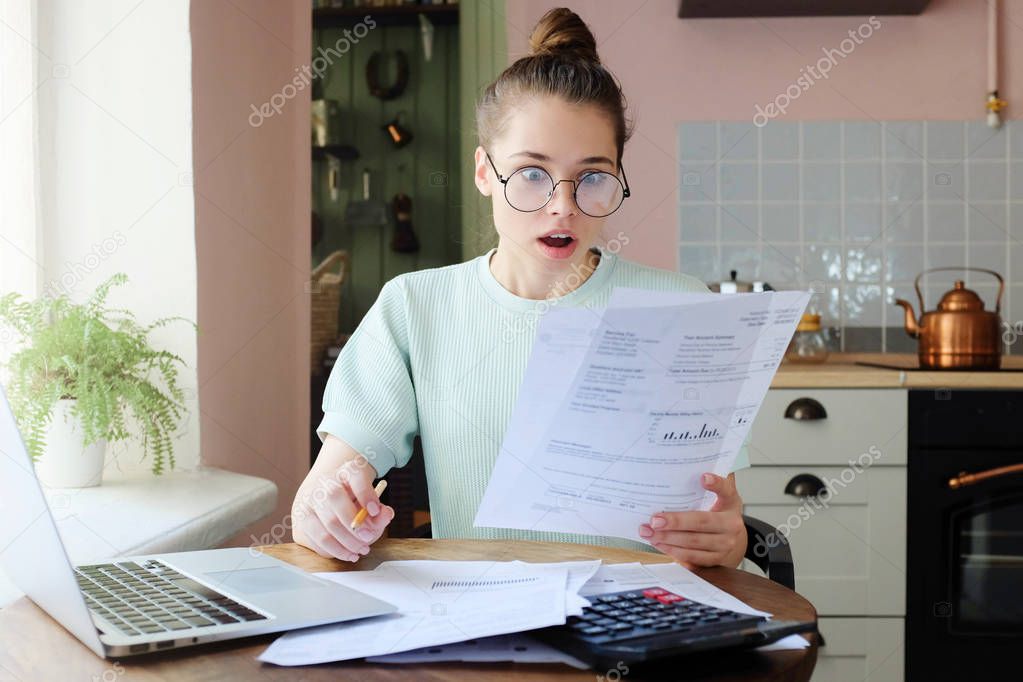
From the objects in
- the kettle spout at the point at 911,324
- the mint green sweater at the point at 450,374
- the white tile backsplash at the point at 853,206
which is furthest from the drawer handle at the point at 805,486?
the mint green sweater at the point at 450,374

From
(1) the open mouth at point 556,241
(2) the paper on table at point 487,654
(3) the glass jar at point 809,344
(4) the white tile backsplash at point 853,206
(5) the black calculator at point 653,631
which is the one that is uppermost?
(4) the white tile backsplash at point 853,206

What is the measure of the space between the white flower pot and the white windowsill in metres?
0.02

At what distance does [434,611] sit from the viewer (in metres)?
0.83

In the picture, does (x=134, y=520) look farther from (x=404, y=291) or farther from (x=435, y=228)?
(x=435, y=228)

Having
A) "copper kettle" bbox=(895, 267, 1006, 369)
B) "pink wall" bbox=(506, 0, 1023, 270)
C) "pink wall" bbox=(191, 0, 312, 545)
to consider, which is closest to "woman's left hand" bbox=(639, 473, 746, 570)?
"pink wall" bbox=(191, 0, 312, 545)

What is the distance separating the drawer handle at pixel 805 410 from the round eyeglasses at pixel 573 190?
53.4 inches

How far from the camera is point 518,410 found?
909mm

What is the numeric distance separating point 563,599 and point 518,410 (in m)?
0.18

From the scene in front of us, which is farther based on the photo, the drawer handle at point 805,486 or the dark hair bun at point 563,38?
the drawer handle at point 805,486

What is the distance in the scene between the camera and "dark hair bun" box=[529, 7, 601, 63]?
149 cm

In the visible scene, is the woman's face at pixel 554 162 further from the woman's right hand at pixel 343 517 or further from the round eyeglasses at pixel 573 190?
the woman's right hand at pixel 343 517

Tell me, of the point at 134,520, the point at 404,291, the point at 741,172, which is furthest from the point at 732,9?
the point at 134,520

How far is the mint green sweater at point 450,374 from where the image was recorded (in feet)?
4.55

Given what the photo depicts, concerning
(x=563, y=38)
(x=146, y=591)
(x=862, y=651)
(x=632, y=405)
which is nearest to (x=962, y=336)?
(x=862, y=651)
